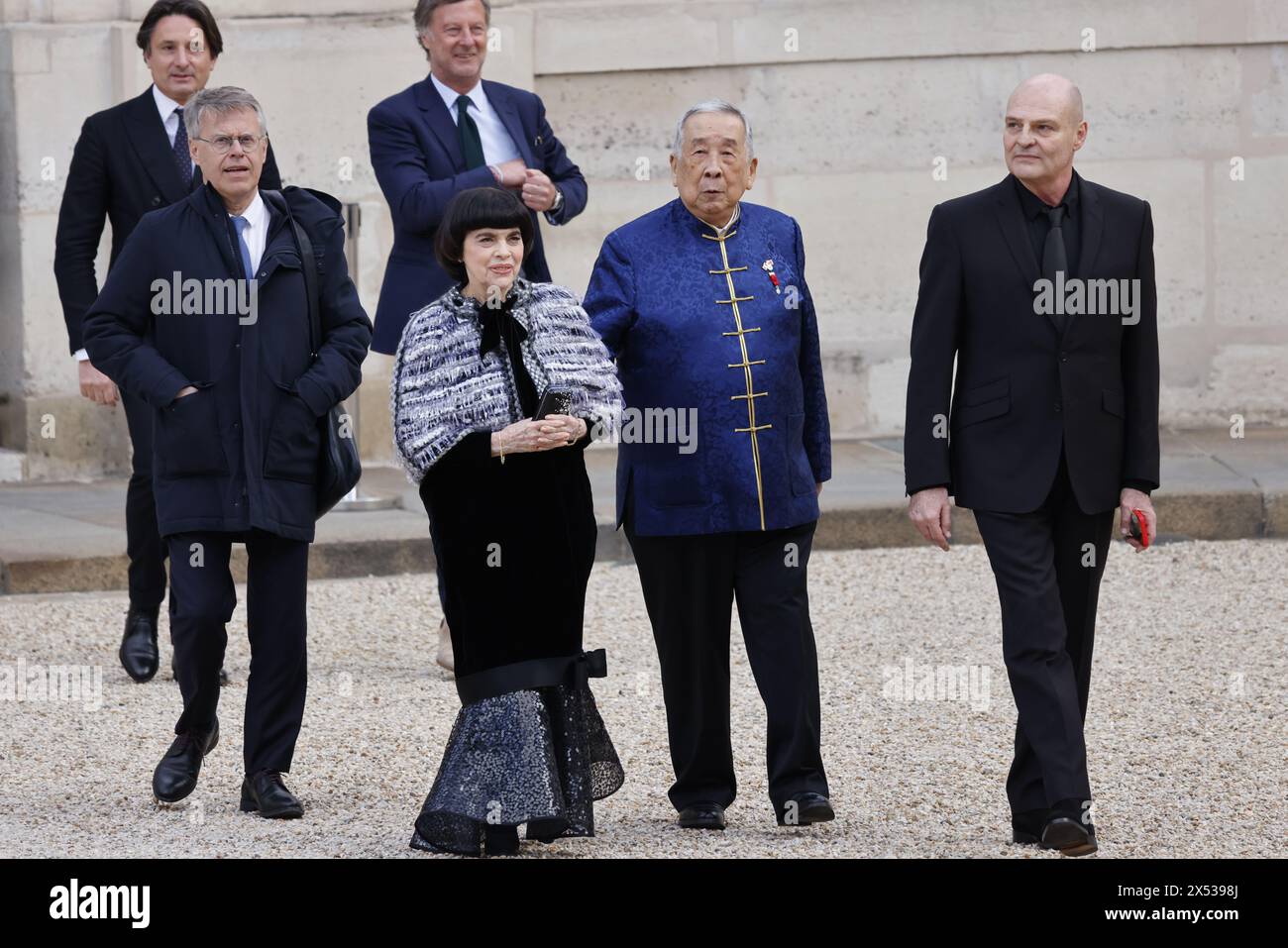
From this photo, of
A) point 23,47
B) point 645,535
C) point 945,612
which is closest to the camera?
point 645,535

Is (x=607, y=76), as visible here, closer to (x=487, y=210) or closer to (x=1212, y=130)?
(x=1212, y=130)

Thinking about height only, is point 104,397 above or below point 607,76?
below

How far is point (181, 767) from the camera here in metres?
5.61

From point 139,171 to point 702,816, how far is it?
2.82 metres

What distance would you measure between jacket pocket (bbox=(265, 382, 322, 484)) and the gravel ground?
81cm

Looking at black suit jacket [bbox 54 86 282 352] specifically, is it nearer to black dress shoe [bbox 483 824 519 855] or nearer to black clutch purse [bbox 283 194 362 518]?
black clutch purse [bbox 283 194 362 518]

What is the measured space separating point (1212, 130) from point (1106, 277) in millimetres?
7020

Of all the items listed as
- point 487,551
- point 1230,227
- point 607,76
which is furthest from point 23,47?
point 487,551

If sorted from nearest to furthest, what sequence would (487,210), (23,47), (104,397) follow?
(487,210) → (104,397) → (23,47)

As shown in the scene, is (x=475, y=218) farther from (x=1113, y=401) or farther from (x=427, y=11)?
(x=427, y=11)

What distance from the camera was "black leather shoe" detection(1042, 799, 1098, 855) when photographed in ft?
16.2

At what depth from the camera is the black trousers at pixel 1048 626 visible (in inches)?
197

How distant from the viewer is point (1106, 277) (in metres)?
5.07

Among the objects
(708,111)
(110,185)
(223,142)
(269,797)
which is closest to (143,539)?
(110,185)
